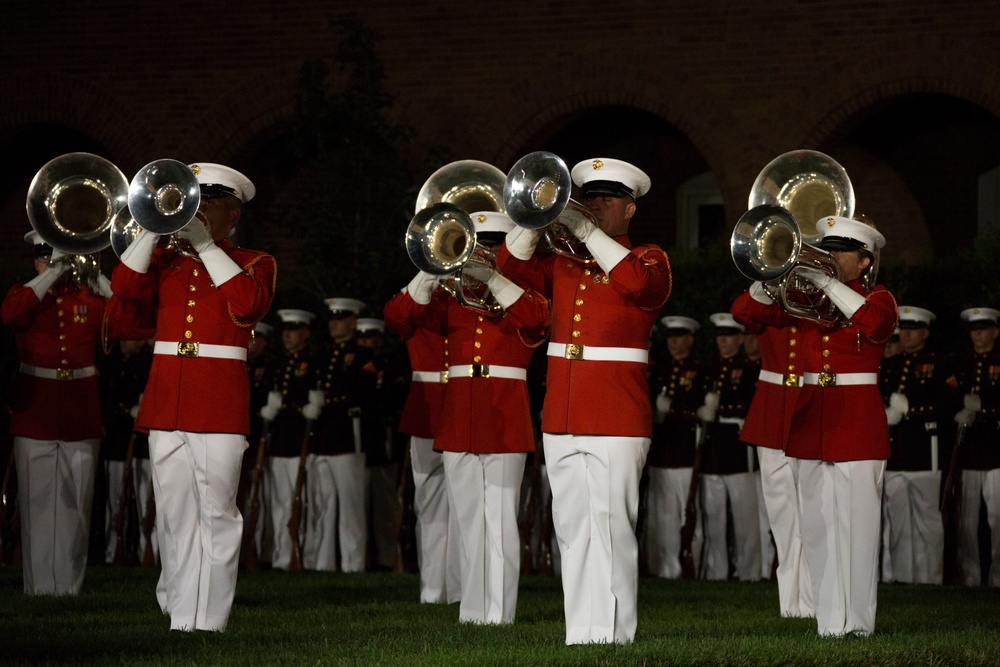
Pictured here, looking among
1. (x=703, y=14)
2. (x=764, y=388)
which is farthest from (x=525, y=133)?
(x=764, y=388)

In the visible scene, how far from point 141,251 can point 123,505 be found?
19.3 feet

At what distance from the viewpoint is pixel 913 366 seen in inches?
470

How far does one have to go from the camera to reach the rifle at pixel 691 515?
1216 centimetres

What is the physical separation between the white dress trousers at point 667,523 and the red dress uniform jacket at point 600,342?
5.90 metres

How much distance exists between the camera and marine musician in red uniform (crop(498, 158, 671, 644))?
6.55 m

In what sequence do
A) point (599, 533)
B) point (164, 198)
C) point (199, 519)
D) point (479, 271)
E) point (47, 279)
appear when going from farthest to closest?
point (47, 279) < point (199, 519) < point (479, 271) < point (164, 198) < point (599, 533)

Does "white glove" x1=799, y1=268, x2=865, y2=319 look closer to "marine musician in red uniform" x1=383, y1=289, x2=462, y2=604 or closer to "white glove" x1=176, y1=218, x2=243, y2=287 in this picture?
"white glove" x1=176, y1=218, x2=243, y2=287

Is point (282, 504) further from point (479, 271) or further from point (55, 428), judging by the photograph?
point (479, 271)

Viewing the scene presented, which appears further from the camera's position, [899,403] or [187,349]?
[899,403]

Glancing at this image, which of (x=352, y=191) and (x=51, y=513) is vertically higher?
(x=352, y=191)

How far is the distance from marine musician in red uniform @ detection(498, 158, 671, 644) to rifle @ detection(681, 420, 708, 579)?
5517 mm

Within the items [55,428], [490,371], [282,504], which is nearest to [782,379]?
[490,371]

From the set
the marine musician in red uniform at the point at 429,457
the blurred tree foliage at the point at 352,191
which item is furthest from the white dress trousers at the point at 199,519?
the blurred tree foliage at the point at 352,191

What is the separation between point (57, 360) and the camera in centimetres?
928
